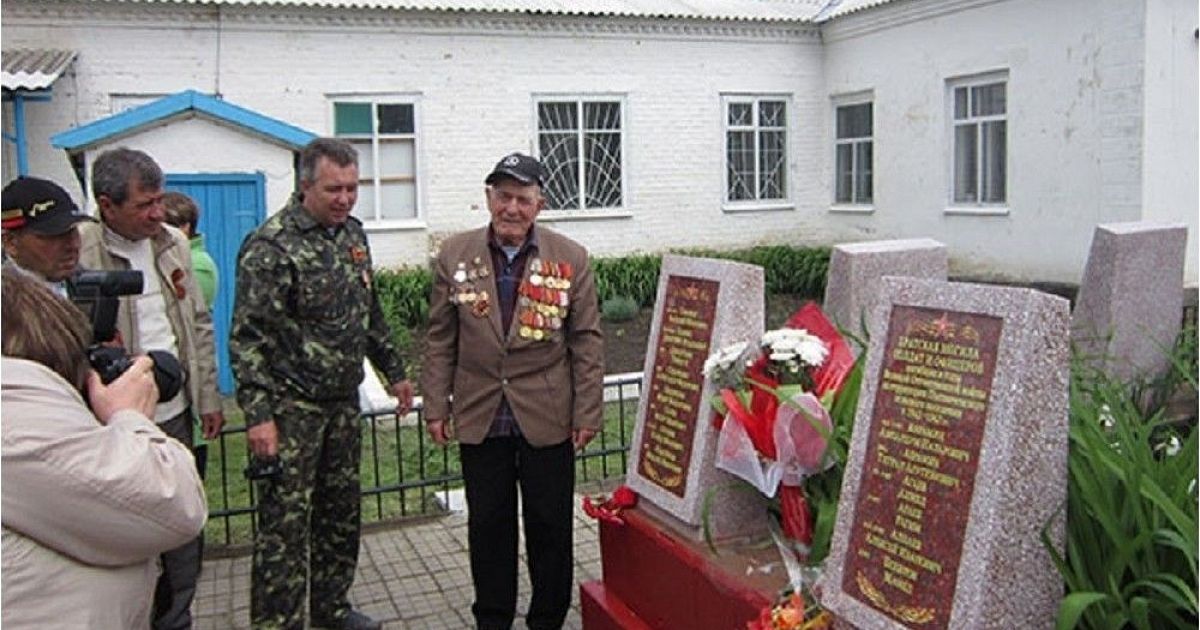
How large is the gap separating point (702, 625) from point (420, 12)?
11.0m

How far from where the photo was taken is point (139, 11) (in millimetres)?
11812

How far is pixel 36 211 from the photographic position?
2938mm

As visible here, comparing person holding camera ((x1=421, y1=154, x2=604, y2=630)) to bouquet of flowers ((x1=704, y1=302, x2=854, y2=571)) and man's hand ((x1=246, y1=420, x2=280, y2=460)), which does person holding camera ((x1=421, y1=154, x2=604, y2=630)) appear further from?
bouquet of flowers ((x1=704, y1=302, x2=854, y2=571))

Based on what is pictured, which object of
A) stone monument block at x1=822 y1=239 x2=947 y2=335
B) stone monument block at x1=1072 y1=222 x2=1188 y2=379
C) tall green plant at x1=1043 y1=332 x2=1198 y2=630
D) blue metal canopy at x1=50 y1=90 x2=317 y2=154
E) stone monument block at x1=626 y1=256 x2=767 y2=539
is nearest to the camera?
tall green plant at x1=1043 y1=332 x2=1198 y2=630

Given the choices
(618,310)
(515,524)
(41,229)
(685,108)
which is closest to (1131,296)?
(515,524)

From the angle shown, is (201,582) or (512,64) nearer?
(201,582)

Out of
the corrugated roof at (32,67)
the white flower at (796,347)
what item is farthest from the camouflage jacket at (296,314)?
the corrugated roof at (32,67)

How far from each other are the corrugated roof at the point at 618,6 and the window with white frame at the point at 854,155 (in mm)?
1451

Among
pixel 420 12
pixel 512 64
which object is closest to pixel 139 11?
pixel 420 12

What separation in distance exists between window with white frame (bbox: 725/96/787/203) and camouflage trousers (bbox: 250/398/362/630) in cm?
1174

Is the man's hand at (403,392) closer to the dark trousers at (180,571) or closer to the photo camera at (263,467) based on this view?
the photo camera at (263,467)

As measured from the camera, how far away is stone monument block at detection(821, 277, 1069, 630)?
216cm

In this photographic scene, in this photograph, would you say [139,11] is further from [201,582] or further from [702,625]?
[702,625]

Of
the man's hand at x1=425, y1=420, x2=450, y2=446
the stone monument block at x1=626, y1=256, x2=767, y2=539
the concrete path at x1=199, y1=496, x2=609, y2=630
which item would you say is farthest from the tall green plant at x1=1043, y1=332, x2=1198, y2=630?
the concrete path at x1=199, y1=496, x2=609, y2=630
